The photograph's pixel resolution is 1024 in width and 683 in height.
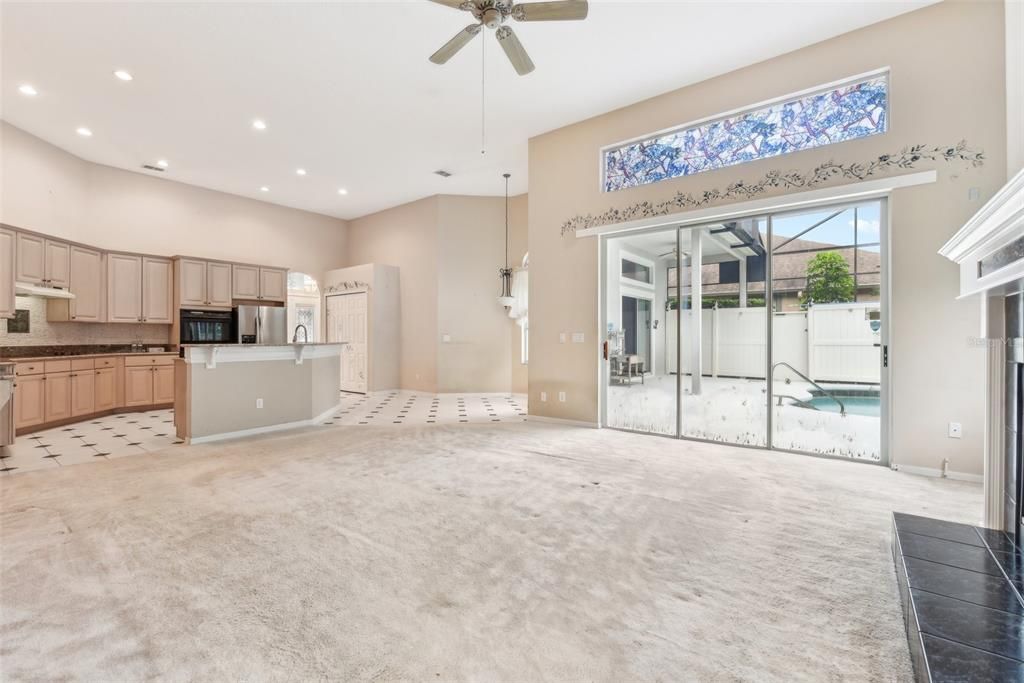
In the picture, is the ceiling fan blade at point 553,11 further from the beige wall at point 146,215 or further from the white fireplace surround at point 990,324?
the beige wall at point 146,215

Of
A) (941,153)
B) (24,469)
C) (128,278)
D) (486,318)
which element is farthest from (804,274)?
(128,278)

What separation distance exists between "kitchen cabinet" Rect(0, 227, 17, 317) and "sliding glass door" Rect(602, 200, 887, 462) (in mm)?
7017

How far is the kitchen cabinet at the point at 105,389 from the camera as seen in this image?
251 inches

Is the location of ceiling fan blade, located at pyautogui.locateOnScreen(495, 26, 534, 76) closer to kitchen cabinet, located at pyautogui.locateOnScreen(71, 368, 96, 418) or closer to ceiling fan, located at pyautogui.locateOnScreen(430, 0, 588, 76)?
ceiling fan, located at pyautogui.locateOnScreen(430, 0, 588, 76)

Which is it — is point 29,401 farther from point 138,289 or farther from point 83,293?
point 138,289

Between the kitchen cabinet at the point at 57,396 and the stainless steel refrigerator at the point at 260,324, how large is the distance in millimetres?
2416

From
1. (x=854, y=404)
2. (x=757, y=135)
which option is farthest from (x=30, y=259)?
(x=854, y=404)

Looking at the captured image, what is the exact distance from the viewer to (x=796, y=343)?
14.4 feet

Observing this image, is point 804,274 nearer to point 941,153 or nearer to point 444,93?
point 941,153

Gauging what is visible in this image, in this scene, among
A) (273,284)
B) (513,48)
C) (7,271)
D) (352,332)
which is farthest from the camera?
(352,332)

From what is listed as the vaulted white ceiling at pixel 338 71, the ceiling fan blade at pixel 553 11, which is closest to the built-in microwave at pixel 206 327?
the vaulted white ceiling at pixel 338 71

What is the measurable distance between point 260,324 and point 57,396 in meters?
3.00

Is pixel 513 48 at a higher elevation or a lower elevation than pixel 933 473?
higher

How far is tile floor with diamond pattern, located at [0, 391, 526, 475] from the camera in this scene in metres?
4.46
